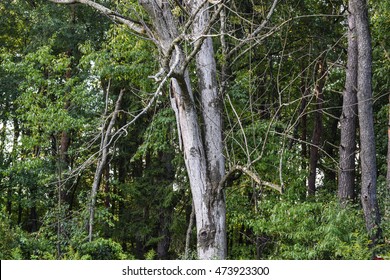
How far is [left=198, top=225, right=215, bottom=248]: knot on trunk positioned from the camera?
13.6 m

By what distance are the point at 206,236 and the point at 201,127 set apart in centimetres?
280

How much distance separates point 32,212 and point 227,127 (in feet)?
41.0

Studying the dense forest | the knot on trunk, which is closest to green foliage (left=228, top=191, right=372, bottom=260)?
the dense forest

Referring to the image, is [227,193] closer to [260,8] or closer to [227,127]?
[227,127]

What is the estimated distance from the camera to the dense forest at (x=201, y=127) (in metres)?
13.1

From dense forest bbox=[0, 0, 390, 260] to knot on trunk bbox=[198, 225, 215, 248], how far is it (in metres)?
0.02

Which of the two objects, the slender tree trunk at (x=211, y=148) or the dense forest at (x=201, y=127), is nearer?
the dense forest at (x=201, y=127)

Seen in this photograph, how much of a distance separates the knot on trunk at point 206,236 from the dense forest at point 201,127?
2 centimetres

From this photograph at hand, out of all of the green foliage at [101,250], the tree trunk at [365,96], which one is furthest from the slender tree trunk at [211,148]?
the tree trunk at [365,96]

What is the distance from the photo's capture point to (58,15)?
2186cm

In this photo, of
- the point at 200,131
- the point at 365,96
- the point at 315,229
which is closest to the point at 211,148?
the point at 200,131

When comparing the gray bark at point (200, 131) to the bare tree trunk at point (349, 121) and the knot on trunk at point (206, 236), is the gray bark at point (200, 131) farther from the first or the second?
the bare tree trunk at point (349, 121)

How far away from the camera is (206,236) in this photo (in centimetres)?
1361
